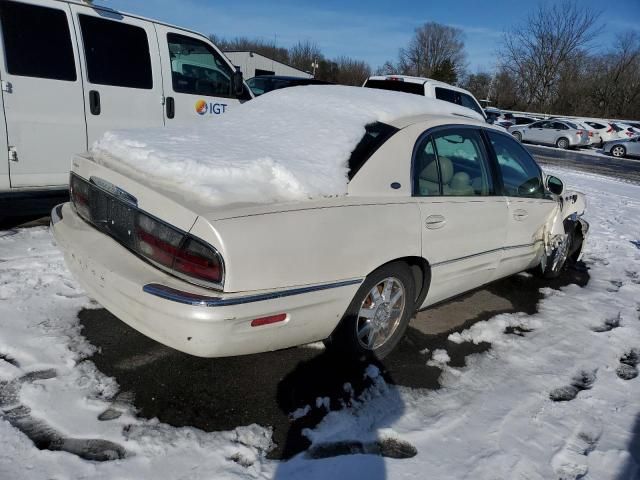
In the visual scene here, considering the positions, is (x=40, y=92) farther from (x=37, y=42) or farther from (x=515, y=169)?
(x=515, y=169)

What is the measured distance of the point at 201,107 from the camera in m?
6.06

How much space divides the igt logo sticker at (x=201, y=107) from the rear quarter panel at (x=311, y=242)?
3877 mm

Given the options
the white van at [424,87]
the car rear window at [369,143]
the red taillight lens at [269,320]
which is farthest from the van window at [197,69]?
the white van at [424,87]

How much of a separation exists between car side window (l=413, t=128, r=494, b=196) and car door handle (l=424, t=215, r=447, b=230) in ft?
0.50

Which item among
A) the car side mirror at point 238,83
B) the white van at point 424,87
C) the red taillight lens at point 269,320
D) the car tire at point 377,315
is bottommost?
the car tire at point 377,315

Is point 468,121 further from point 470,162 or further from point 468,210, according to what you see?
point 468,210

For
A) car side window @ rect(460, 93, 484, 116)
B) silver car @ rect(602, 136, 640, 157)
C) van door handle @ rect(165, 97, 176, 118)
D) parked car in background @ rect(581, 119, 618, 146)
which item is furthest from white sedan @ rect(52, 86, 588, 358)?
parked car in background @ rect(581, 119, 618, 146)

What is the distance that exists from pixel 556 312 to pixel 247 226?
326 cm

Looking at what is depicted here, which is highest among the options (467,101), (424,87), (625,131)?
(424,87)

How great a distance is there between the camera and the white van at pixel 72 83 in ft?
14.8

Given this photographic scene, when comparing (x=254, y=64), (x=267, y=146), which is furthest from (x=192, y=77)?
(x=254, y=64)

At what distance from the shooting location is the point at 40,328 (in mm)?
3090

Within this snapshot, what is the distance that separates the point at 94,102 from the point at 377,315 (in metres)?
3.75

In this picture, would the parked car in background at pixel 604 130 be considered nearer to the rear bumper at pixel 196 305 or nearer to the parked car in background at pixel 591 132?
the parked car in background at pixel 591 132
